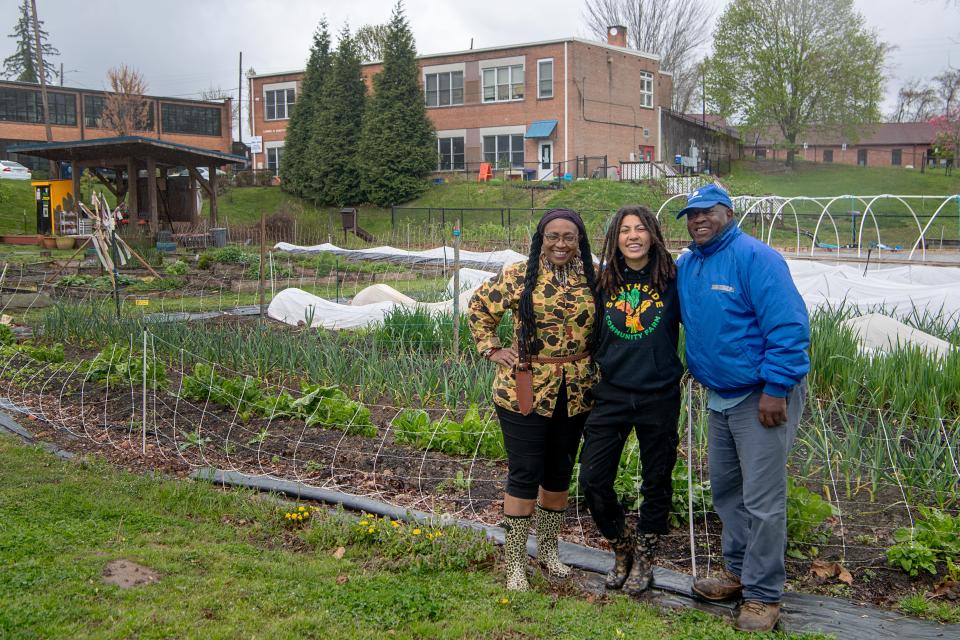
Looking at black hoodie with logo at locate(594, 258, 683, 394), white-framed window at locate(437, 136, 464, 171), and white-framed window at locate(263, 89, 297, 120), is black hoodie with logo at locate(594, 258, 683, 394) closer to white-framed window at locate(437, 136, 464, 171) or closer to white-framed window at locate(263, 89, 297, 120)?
white-framed window at locate(437, 136, 464, 171)

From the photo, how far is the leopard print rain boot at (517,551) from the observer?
3.57m

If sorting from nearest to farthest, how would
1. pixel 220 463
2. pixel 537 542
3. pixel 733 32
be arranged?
pixel 537 542 < pixel 220 463 < pixel 733 32

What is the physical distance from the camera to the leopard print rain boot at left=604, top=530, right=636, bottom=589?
365 centimetres

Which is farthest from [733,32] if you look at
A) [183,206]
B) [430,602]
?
[430,602]

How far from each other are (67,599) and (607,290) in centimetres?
242

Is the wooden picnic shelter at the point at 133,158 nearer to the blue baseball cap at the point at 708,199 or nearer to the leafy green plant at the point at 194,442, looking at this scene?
the leafy green plant at the point at 194,442

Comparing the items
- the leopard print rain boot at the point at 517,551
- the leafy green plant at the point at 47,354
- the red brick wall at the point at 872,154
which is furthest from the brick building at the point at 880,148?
the leopard print rain boot at the point at 517,551

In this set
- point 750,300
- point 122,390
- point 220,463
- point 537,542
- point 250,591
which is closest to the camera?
point 750,300

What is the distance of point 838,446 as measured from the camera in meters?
4.60

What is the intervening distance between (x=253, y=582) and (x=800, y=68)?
43550 mm

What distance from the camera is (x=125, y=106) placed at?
4028 centimetres

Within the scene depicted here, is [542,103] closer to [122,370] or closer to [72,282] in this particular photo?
[72,282]

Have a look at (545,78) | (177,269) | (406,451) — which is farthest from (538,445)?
(545,78)

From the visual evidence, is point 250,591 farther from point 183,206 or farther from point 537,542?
point 183,206
